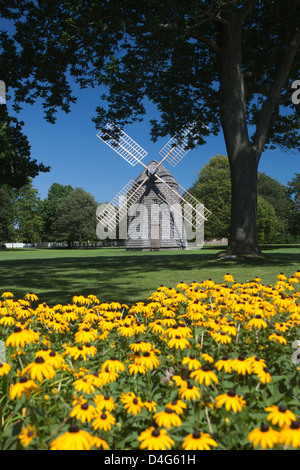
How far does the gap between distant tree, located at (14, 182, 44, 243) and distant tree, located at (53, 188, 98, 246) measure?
14.6ft

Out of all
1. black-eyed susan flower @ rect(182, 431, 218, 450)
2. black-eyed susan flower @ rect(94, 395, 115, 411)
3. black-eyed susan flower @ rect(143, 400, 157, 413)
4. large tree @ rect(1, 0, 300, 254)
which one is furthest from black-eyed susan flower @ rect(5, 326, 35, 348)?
large tree @ rect(1, 0, 300, 254)

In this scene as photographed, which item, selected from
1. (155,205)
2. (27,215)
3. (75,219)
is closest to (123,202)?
(155,205)

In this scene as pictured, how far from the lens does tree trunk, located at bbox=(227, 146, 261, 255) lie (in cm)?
1550

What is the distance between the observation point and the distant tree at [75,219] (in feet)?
208

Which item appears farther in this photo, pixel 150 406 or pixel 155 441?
pixel 150 406

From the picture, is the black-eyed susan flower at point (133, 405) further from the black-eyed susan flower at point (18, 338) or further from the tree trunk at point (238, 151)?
the tree trunk at point (238, 151)

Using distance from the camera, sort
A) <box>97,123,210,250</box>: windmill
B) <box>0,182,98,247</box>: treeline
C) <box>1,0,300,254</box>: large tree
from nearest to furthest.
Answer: <box>1,0,300,254</box>: large tree → <box>97,123,210,250</box>: windmill → <box>0,182,98,247</box>: treeline

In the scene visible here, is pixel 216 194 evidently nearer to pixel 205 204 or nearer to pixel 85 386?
pixel 205 204

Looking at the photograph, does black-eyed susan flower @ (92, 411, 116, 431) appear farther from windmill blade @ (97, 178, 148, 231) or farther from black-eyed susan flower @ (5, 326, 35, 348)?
windmill blade @ (97, 178, 148, 231)

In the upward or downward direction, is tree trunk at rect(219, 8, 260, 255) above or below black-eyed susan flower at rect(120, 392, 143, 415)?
above

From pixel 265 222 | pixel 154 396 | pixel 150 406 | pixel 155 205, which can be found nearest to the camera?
pixel 150 406

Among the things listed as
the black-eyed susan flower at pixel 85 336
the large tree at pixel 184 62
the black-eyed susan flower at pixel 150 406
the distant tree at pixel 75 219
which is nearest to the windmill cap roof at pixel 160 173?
the large tree at pixel 184 62

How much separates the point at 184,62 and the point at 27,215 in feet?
182

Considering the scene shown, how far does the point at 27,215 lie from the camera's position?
216 ft
